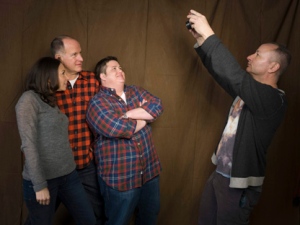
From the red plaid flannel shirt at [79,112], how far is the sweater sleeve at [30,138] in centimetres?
39

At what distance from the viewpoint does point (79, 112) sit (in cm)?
201

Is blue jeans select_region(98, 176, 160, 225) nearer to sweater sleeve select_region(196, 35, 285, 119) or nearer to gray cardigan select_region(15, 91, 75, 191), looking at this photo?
gray cardigan select_region(15, 91, 75, 191)

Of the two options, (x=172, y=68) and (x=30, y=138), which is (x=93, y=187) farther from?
(x=172, y=68)

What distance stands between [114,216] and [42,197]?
2.02 feet

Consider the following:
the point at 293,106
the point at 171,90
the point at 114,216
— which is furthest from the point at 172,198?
the point at 293,106

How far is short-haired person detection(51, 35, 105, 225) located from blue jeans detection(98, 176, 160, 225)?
235 mm

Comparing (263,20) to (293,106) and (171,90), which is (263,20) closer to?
(293,106)

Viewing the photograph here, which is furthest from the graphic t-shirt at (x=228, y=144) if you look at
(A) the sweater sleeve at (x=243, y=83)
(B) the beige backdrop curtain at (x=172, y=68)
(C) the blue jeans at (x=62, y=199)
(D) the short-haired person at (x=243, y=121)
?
(C) the blue jeans at (x=62, y=199)

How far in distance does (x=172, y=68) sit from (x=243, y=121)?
0.89 meters

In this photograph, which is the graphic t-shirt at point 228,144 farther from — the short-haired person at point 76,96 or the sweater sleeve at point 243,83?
the short-haired person at point 76,96

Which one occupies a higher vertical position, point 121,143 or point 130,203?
point 121,143

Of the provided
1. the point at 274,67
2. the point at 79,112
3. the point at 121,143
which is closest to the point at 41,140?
the point at 79,112

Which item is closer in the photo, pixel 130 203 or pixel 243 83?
pixel 243 83

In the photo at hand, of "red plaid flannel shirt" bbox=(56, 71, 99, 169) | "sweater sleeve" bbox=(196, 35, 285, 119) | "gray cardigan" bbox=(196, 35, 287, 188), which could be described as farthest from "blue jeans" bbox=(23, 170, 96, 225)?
"sweater sleeve" bbox=(196, 35, 285, 119)
